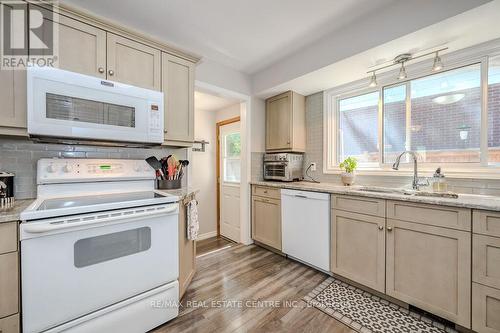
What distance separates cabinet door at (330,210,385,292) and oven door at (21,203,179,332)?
1.55 meters

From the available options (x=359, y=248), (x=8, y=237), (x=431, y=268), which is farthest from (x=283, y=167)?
(x=8, y=237)

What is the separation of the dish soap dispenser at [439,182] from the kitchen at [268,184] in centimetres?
1

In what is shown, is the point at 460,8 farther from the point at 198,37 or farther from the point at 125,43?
the point at 125,43

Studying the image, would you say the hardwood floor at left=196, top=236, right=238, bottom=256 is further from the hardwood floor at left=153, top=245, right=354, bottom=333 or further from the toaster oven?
the toaster oven

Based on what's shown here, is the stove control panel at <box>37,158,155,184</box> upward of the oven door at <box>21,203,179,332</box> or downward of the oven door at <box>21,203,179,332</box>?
upward

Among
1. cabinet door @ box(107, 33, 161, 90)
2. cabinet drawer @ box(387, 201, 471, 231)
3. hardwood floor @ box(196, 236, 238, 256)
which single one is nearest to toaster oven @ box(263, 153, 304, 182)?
hardwood floor @ box(196, 236, 238, 256)

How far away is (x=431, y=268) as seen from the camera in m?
1.52

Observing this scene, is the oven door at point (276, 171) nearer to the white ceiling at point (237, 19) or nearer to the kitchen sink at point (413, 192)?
the kitchen sink at point (413, 192)

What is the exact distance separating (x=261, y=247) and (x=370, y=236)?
5.11 feet

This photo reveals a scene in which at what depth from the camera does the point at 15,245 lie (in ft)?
3.47

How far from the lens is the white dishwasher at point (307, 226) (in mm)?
2154

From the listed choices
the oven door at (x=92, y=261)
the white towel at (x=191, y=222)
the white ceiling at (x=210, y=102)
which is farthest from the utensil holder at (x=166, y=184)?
the white ceiling at (x=210, y=102)

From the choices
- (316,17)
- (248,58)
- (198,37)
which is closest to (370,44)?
(316,17)

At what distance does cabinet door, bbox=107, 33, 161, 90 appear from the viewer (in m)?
1.64
